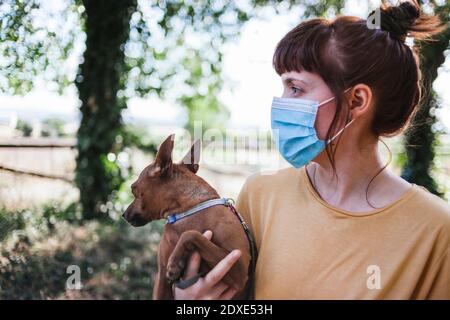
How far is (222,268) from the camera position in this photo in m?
1.72

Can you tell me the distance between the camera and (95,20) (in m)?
5.46

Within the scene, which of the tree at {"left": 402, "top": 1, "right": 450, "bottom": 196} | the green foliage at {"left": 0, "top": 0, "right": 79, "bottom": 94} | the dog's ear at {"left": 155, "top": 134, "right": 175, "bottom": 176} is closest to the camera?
the dog's ear at {"left": 155, "top": 134, "right": 175, "bottom": 176}

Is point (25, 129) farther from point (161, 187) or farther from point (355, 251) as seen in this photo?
point (355, 251)

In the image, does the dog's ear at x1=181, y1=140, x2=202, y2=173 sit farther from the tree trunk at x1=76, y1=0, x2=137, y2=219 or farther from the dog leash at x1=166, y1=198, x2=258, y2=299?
the tree trunk at x1=76, y1=0, x2=137, y2=219

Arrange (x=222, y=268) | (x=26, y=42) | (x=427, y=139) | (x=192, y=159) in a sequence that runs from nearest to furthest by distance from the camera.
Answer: (x=222, y=268), (x=192, y=159), (x=26, y=42), (x=427, y=139)

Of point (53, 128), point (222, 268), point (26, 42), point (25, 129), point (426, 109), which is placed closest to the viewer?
point (222, 268)

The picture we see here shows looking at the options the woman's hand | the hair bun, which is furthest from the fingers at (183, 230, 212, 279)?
the hair bun

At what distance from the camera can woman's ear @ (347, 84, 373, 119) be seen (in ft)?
6.02

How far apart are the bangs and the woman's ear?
0.14 meters

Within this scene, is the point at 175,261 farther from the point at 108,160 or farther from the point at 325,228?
the point at 108,160

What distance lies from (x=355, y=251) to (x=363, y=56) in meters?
0.70

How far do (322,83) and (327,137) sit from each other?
8.4 inches

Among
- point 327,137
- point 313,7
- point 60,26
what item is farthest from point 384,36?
point 313,7

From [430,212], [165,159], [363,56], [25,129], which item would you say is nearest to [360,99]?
[363,56]
